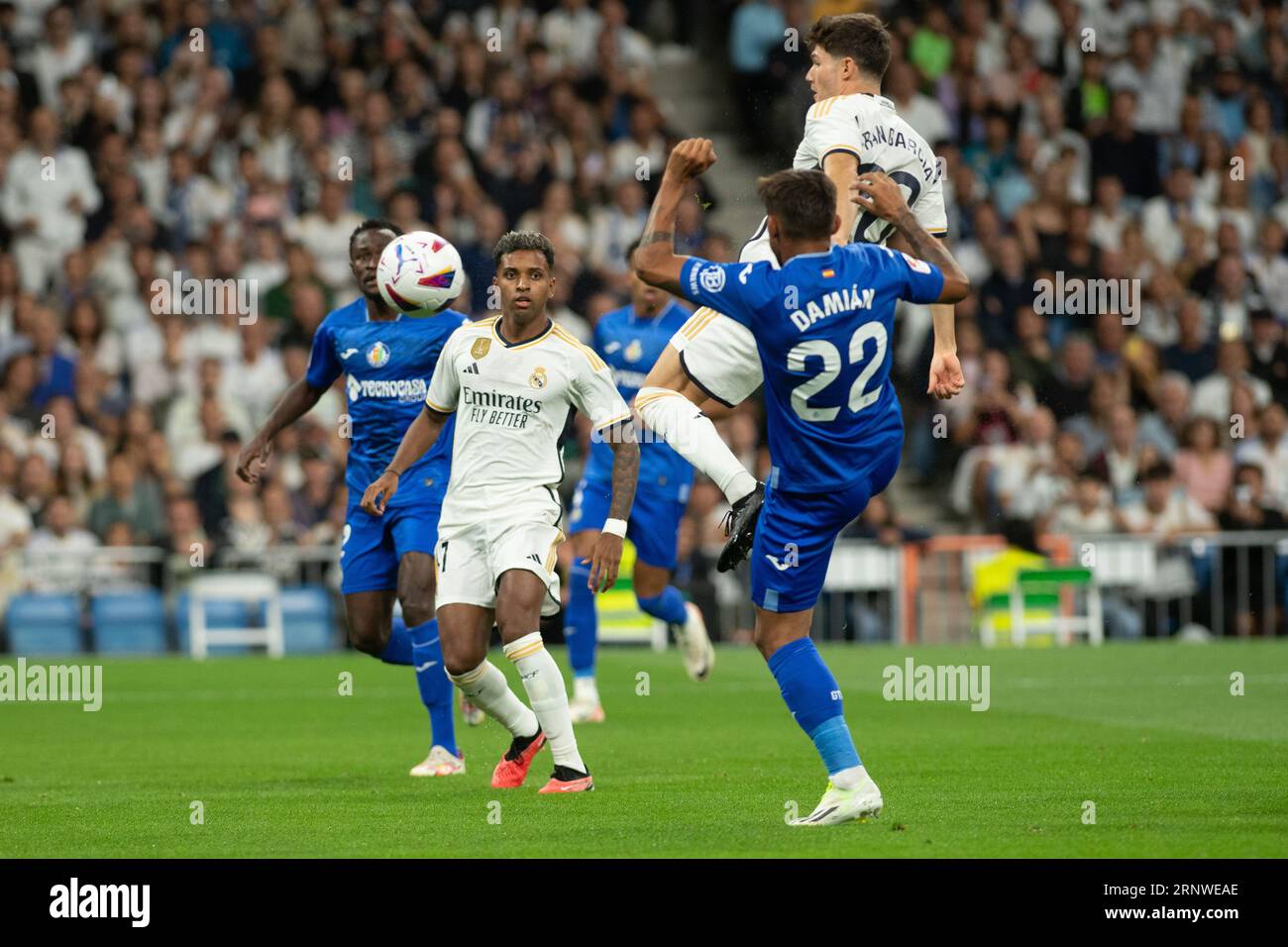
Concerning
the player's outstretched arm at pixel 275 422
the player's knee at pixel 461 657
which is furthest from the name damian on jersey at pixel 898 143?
the player's outstretched arm at pixel 275 422

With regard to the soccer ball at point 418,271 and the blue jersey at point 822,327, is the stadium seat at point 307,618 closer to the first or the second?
the soccer ball at point 418,271

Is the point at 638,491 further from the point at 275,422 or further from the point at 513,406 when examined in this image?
the point at 513,406

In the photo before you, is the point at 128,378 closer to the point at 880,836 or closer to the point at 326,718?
the point at 326,718

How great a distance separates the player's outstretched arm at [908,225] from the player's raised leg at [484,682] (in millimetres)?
2695

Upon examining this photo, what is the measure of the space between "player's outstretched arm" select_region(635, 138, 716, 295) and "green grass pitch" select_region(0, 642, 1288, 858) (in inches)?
82.1

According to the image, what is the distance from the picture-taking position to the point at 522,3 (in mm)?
24359

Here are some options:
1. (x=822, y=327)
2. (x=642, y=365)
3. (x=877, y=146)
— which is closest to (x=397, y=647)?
(x=642, y=365)

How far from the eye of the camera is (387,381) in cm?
1112

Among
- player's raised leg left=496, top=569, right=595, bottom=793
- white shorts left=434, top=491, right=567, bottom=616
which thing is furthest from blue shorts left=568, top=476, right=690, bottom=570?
player's raised leg left=496, top=569, right=595, bottom=793

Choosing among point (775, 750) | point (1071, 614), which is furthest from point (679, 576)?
point (775, 750)

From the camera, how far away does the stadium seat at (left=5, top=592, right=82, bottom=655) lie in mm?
19688

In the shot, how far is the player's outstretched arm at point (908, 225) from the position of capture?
8367 millimetres

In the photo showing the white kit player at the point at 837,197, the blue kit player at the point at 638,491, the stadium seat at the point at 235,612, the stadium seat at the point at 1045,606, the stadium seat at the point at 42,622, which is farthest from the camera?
the stadium seat at the point at 1045,606

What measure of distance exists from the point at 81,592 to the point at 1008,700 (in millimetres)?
9299
